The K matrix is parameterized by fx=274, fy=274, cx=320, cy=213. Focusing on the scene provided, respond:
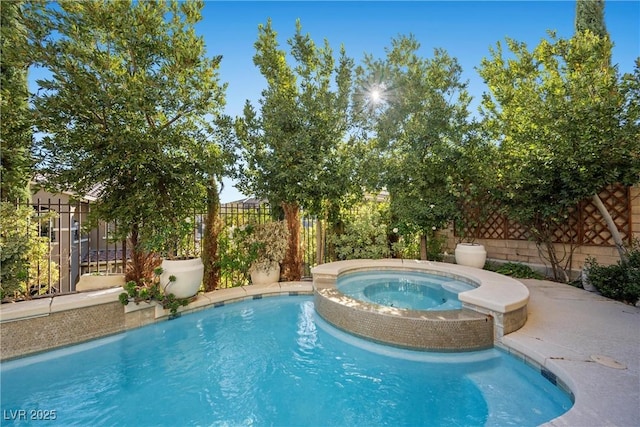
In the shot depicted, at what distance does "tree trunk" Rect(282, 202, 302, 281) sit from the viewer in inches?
272

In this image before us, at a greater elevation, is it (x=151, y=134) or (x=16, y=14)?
(x=16, y=14)

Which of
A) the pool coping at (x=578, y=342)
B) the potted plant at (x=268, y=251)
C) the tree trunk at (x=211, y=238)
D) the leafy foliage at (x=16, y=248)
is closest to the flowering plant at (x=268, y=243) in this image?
the potted plant at (x=268, y=251)

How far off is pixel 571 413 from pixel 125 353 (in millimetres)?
4781

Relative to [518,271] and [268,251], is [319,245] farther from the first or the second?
[518,271]

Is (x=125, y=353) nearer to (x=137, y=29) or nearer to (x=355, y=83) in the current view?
(x=137, y=29)

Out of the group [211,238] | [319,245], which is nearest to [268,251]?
[211,238]

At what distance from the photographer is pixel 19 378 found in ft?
10.0

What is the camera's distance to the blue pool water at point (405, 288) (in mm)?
5109

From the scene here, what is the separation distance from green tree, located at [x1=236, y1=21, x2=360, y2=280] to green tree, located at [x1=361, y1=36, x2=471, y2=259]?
1.89 metres

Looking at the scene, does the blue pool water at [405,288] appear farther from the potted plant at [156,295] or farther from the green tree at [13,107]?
the green tree at [13,107]

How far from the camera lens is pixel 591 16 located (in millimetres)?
11555

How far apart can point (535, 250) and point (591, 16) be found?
38.3ft

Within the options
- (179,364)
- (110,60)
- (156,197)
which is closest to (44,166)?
(156,197)

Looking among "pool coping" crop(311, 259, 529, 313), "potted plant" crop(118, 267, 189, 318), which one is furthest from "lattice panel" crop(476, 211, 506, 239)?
"potted plant" crop(118, 267, 189, 318)
